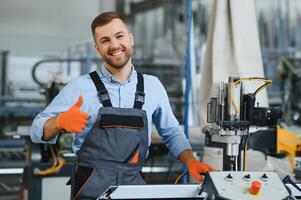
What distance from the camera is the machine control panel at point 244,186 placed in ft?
4.96

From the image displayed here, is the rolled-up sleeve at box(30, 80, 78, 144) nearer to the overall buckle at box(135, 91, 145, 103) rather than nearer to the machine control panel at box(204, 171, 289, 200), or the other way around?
the overall buckle at box(135, 91, 145, 103)

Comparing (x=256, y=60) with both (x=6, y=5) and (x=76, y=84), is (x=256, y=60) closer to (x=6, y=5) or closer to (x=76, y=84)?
(x=76, y=84)

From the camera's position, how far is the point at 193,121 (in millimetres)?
5180

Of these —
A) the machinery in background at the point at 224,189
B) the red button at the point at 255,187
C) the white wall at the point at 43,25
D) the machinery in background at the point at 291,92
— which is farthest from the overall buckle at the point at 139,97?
the white wall at the point at 43,25

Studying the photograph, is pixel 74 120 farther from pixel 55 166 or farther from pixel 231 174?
pixel 55 166

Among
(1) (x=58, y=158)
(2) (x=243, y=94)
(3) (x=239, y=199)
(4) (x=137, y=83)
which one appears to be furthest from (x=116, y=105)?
(1) (x=58, y=158)

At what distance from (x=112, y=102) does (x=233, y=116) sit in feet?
1.54

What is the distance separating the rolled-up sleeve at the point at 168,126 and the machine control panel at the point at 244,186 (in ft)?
1.72

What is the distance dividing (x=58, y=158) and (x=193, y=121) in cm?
221

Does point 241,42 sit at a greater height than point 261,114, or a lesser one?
greater

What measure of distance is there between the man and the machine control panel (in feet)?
1.20

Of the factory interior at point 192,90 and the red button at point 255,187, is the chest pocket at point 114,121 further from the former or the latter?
the red button at point 255,187

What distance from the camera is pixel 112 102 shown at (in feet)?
6.59

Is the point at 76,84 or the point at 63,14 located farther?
the point at 63,14
